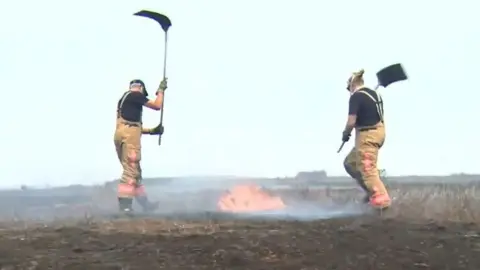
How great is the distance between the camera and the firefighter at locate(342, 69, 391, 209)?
12.5 metres

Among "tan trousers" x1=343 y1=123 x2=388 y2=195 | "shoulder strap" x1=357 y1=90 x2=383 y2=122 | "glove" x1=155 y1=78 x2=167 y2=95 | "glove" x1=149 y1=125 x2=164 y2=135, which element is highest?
"glove" x1=155 y1=78 x2=167 y2=95

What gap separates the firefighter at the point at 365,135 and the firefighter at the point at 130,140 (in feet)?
11.0

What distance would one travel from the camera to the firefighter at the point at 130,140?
13.7m

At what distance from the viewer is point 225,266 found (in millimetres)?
6535

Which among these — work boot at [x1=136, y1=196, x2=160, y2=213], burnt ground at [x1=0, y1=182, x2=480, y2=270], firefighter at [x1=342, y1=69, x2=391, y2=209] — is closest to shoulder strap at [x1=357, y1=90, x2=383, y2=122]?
firefighter at [x1=342, y1=69, x2=391, y2=209]

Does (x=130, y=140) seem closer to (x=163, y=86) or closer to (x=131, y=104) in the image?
(x=131, y=104)

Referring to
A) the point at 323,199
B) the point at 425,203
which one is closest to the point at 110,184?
the point at 323,199

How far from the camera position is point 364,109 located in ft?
41.4

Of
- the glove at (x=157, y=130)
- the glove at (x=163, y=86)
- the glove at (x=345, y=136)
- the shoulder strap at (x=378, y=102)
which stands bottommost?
the glove at (x=345, y=136)

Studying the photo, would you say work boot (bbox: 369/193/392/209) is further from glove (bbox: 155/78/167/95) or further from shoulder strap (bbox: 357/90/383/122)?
glove (bbox: 155/78/167/95)

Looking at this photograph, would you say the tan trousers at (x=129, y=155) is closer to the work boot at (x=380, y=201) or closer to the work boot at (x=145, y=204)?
the work boot at (x=145, y=204)

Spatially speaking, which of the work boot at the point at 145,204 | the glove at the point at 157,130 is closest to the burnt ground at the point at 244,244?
the work boot at the point at 145,204

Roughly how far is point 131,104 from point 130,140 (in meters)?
0.58

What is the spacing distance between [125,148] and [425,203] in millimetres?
4854
